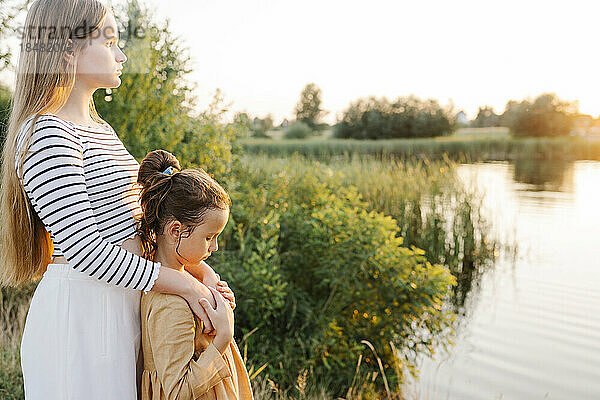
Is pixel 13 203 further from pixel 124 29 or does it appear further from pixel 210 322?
pixel 124 29

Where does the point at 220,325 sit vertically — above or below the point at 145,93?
below

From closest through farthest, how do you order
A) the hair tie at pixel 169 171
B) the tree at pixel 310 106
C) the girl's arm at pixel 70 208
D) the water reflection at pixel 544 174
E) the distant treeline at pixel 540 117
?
the girl's arm at pixel 70 208 → the hair tie at pixel 169 171 → the water reflection at pixel 544 174 → the distant treeline at pixel 540 117 → the tree at pixel 310 106

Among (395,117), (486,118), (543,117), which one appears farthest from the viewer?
(395,117)

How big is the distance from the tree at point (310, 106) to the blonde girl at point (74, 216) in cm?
2962

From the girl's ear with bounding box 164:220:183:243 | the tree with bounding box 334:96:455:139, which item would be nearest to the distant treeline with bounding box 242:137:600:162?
the tree with bounding box 334:96:455:139

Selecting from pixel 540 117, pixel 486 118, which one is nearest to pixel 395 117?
pixel 486 118

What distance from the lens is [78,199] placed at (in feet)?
4.73

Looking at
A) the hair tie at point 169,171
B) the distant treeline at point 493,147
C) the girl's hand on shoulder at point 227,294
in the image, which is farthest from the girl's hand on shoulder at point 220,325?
the distant treeline at point 493,147

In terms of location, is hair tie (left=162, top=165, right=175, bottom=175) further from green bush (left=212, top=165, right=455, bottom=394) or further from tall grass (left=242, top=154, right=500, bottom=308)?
tall grass (left=242, top=154, right=500, bottom=308)

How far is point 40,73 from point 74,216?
1.38 feet

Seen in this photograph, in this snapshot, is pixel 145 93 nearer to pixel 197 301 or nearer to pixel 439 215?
pixel 197 301

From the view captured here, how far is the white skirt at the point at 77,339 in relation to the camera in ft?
4.98

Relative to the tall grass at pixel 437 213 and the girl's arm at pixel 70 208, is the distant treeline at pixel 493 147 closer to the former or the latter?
the tall grass at pixel 437 213

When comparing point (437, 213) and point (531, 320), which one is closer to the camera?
point (531, 320)
